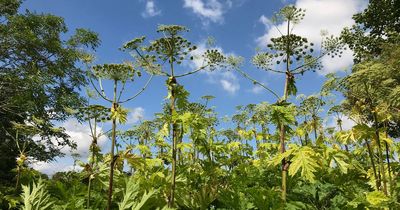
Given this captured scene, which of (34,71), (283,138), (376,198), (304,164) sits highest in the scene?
(34,71)

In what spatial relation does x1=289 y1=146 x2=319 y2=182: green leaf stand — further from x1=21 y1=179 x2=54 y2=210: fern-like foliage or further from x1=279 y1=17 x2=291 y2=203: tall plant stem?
x1=21 y1=179 x2=54 y2=210: fern-like foliage

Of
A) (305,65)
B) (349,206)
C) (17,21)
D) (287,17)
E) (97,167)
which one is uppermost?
(17,21)

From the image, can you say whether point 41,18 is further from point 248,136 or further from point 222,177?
point 222,177

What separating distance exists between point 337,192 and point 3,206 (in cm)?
609

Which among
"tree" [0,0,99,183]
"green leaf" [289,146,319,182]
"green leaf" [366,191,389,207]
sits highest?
"tree" [0,0,99,183]

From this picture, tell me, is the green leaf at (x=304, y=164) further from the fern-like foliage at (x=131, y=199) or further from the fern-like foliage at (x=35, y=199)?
the fern-like foliage at (x=35, y=199)

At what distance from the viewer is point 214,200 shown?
5133mm

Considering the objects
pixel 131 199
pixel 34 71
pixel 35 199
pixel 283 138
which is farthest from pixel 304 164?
pixel 34 71

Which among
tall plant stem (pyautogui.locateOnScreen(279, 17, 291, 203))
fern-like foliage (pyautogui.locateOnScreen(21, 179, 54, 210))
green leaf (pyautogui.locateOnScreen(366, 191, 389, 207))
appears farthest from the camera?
fern-like foliage (pyautogui.locateOnScreen(21, 179, 54, 210))

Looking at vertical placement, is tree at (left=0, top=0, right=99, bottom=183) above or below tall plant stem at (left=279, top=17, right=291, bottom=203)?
above

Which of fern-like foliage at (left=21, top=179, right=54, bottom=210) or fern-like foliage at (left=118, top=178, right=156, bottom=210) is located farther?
fern-like foliage at (left=21, top=179, right=54, bottom=210)

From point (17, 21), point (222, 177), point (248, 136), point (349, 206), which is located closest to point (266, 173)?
point (222, 177)

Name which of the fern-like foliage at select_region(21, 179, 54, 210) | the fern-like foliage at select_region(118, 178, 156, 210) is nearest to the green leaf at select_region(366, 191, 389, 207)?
the fern-like foliage at select_region(118, 178, 156, 210)

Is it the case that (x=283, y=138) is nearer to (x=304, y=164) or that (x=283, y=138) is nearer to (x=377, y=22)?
(x=304, y=164)
